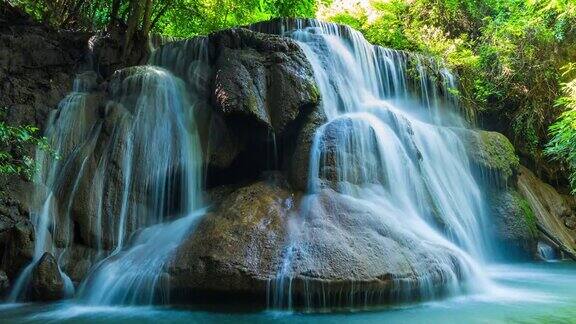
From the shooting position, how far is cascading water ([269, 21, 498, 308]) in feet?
19.8

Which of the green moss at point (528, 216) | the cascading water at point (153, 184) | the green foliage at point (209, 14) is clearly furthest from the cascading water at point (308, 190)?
the green foliage at point (209, 14)

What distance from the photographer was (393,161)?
7.99 m

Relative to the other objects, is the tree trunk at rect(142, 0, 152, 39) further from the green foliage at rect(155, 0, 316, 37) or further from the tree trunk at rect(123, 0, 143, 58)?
the green foliage at rect(155, 0, 316, 37)

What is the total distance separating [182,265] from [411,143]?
194 inches

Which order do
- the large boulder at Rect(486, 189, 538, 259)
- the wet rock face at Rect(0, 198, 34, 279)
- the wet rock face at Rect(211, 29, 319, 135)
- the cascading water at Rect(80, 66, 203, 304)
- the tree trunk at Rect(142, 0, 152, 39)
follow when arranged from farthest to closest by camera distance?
the tree trunk at Rect(142, 0, 152, 39) < the large boulder at Rect(486, 189, 538, 259) < the wet rock face at Rect(211, 29, 319, 135) < the wet rock face at Rect(0, 198, 34, 279) < the cascading water at Rect(80, 66, 203, 304)

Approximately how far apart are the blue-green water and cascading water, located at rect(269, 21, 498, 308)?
0.24 metres

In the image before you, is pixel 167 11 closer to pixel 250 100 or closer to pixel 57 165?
pixel 57 165

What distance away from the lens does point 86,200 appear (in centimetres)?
736

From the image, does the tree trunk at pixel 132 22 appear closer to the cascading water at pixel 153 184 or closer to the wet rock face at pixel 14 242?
the cascading water at pixel 153 184

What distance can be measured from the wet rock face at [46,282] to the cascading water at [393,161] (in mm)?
2981

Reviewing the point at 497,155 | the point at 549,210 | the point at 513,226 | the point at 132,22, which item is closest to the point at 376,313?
the point at 513,226

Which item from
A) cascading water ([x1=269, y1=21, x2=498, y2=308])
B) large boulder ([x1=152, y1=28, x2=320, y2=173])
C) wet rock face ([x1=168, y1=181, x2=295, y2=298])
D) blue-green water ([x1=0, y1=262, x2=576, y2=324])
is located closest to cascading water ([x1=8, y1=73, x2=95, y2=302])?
blue-green water ([x1=0, y1=262, x2=576, y2=324])

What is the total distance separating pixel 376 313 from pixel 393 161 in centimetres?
333

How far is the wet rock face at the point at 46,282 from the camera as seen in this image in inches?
241
